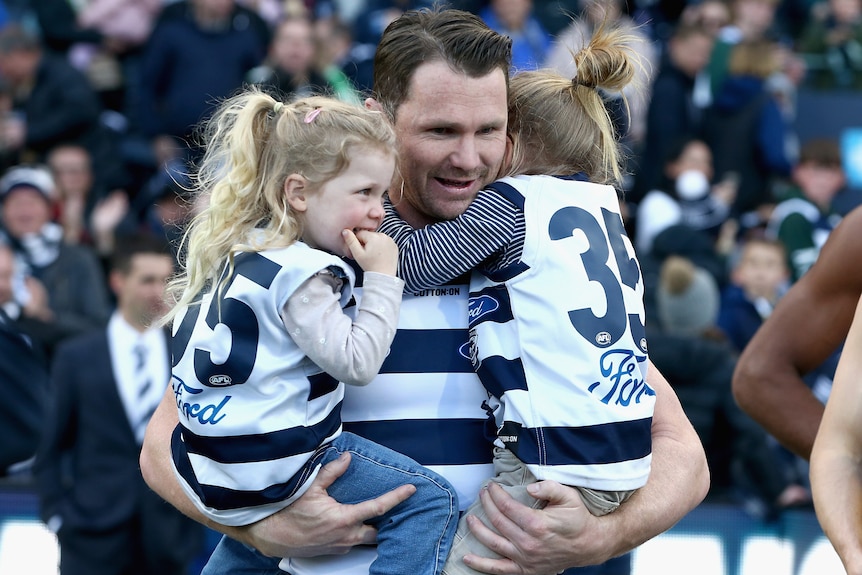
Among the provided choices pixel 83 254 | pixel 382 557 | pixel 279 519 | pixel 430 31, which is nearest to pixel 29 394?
pixel 279 519

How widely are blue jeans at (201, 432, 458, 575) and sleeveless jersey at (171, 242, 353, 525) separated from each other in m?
0.09

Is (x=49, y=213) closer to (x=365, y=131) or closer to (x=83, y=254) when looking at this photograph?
(x=83, y=254)

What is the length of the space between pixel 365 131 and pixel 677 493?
3.52 feet

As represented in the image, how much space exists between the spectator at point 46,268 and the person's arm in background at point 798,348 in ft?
15.1

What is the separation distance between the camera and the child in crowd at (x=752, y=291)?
309 inches

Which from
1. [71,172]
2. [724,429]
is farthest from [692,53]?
[71,172]

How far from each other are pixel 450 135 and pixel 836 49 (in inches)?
351

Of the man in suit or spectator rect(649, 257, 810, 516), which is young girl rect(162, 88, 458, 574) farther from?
spectator rect(649, 257, 810, 516)

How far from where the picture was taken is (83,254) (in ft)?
26.7

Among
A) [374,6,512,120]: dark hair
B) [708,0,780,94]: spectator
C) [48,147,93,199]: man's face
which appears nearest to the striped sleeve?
[374,6,512,120]: dark hair

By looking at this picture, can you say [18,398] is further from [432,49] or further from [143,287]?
[143,287]

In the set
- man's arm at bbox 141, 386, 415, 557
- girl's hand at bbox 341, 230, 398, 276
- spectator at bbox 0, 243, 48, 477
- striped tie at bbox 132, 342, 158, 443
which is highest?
girl's hand at bbox 341, 230, 398, 276

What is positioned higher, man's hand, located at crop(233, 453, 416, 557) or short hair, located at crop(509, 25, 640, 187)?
short hair, located at crop(509, 25, 640, 187)

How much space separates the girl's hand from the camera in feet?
8.98
